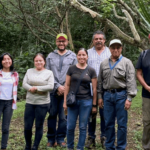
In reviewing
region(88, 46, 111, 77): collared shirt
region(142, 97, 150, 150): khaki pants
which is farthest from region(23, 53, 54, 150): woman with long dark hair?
region(142, 97, 150, 150): khaki pants

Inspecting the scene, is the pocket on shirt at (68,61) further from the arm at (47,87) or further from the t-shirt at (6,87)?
the t-shirt at (6,87)

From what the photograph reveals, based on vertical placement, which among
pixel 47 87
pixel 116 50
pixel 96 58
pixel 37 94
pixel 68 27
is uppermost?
pixel 68 27

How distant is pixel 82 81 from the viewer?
394 cm

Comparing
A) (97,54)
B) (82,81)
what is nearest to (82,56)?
(82,81)

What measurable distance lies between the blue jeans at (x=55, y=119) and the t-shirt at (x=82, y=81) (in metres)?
0.68

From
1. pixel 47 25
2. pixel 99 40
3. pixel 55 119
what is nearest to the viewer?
pixel 99 40

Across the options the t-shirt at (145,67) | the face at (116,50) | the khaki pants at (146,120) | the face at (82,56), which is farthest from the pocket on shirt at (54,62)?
the khaki pants at (146,120)

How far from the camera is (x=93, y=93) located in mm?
4062

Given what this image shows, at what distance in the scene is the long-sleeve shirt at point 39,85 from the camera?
404 cm

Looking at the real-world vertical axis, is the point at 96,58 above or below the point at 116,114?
above

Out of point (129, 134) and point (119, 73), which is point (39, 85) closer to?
point (119, 73)

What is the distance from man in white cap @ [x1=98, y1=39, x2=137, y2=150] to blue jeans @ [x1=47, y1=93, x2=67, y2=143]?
1.01m

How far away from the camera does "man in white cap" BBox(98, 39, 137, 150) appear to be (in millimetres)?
3775

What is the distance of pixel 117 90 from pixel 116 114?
0.41 m
